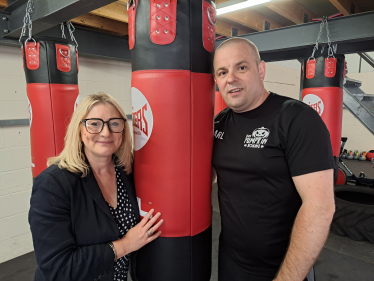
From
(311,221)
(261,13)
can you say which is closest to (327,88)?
(261,13)

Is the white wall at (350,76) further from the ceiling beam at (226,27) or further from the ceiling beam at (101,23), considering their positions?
the ceiling beam at (101,23)

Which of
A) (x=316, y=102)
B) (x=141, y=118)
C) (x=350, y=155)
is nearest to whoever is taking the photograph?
(x=141, y=118)

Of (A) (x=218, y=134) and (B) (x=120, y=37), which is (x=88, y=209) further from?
(B) (x=120, y=37)

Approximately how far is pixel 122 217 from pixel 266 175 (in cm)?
69

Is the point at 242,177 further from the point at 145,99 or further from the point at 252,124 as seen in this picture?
the point at 145,99

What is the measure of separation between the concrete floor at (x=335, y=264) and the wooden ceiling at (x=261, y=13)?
2.51 m

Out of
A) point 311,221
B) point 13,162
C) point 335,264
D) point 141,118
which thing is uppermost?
point 141,118

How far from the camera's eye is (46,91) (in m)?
1.91

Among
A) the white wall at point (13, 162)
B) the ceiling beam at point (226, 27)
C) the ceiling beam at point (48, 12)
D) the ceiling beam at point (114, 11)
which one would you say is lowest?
the white wall at point (13, 162)

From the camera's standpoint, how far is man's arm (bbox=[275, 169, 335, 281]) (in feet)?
3.28

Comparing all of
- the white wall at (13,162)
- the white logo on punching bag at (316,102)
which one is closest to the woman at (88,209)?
the white wall at (13,162)

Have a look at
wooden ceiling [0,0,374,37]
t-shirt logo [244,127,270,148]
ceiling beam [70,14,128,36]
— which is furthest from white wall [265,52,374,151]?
t-shirt logo [244,127,270,148]

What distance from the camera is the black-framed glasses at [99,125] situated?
1.16m

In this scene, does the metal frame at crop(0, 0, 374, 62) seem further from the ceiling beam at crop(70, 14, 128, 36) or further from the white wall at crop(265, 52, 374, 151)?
the white wall at crop(265, 52, 374, 151)
